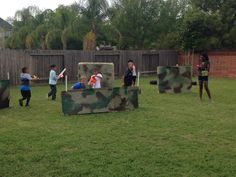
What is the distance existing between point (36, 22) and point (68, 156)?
118ft

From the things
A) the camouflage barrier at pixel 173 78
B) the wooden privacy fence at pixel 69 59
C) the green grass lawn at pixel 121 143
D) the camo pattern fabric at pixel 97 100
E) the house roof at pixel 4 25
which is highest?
the house roof at pixel 4 25

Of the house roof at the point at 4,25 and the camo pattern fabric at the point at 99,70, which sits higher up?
the house roof at the point at 4,25

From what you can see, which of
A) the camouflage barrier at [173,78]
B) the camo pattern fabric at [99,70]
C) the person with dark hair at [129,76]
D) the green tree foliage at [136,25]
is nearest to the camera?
the person with dark hair at [129,76]

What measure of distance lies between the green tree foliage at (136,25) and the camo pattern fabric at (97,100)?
61.5 ft

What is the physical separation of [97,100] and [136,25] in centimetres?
2523

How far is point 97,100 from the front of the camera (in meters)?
10.8

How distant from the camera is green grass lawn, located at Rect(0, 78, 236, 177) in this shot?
5.79 m

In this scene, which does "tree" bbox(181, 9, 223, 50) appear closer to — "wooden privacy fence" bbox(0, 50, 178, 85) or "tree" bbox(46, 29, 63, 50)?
"wooden privacy fence" bbox(0, 50, 178, 85)

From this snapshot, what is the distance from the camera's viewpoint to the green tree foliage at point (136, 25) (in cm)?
2914

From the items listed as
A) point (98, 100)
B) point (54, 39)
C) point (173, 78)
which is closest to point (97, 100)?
point (98, 100)

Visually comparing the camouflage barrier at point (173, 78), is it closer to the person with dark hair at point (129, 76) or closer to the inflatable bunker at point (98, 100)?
the person with dark hair at point (129, 76)

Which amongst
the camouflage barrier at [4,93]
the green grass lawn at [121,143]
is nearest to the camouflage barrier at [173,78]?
the green grass lawn at [121,143]

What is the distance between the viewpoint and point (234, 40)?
29.5 metres

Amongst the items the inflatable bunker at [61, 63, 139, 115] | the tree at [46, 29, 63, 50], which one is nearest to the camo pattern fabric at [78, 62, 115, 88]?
the inflatable bunker at [61, 63, 139, 115]
